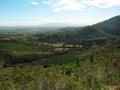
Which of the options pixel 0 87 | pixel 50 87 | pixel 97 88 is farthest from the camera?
pixel 0 87

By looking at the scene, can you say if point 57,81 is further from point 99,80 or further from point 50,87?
point 99,80

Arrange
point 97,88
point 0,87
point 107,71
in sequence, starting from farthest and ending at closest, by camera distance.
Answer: point 107,71 < point 0,87 < point 97,88

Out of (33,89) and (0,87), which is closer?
(33,89)

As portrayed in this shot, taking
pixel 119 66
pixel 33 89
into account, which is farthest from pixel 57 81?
pixel 119 66

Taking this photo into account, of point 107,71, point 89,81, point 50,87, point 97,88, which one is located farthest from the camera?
point 107,71

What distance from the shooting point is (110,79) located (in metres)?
66.8

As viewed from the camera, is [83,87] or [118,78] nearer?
[83,87]

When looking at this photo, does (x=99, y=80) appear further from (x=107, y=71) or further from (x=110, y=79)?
(x=107, y=71)

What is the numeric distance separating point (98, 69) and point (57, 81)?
59.8ft

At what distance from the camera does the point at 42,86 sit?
61.0 metres

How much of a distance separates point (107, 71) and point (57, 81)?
19.3m

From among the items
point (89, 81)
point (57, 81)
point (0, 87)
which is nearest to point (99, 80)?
point (89, 81)

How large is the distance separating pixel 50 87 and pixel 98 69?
2069cm

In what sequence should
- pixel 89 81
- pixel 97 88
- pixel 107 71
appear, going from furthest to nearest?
pixel 107 71 < pixel 89 81 < pixel 97 88
